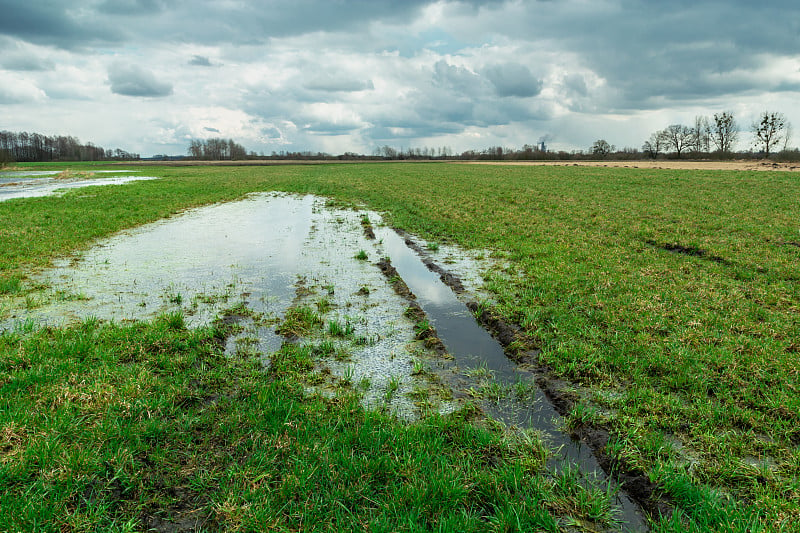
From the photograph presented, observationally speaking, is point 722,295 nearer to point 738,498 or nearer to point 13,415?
point 738,498

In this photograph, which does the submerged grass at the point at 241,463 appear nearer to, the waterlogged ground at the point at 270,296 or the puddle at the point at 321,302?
the puddle at the point at 321,302

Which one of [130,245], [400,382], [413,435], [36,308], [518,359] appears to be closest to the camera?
[413,435]

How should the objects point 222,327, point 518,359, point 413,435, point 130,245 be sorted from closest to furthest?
point 413,435
point 518,359
point 222,327
point 130,245

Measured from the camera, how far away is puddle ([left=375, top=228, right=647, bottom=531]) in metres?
4.09

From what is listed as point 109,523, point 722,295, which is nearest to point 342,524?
point 109,523

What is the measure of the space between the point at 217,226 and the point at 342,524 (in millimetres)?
18036

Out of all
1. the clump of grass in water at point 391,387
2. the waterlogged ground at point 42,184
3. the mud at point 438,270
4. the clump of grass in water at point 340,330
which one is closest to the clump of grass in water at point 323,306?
the clump of grass in water at point 340,330

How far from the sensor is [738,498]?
360 centimetres

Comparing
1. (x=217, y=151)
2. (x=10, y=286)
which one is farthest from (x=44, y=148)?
(x=10, y=286)

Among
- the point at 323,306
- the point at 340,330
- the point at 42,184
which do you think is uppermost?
the point at 42,184

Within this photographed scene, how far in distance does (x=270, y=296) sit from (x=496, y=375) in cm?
563

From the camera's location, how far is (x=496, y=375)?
19.2ft

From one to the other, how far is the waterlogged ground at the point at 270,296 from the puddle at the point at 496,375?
0.55 m

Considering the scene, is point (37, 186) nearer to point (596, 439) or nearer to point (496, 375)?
point (496, 375)
